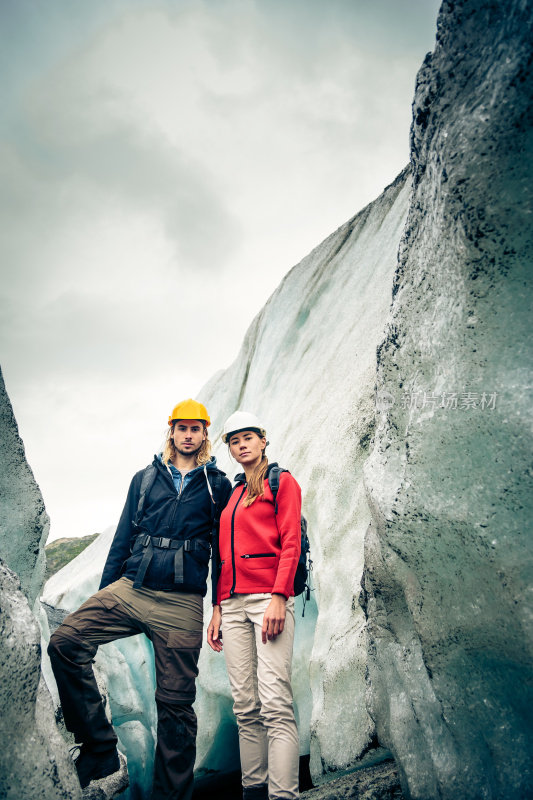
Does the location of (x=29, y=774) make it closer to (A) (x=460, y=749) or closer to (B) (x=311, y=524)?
(A) (x=460, y=749)

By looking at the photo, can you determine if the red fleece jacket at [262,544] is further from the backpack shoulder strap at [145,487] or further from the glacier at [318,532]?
the glacier at [318,532]

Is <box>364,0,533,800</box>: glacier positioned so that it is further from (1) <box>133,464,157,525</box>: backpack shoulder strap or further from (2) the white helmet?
(1) <box>133,464,157,525</box>: backpack shoulder strap

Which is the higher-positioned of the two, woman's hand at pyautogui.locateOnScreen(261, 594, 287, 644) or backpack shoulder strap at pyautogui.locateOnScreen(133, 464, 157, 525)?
backpack shoulder strap at pyautogui.locateOnScreen(133, 464, 157, 525)

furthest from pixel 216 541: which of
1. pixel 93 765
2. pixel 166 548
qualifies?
pixel 93 765

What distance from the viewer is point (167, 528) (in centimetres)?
298

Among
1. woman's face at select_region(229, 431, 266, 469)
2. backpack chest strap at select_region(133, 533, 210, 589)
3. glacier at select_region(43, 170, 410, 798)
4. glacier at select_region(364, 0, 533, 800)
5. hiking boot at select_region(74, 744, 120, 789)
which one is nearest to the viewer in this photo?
glacier at select_region(364, 0, 533, 800)

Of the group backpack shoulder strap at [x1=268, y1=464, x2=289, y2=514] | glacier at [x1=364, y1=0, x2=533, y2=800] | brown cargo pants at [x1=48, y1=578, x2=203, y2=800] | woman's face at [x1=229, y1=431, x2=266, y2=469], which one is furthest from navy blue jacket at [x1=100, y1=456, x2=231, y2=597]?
glacier at [x1=364, y1=0, x2=533, y2=800]

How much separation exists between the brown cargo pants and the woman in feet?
0.82

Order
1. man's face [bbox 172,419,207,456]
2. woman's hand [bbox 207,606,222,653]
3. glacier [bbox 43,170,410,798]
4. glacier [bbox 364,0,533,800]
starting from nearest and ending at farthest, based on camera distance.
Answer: glacier [bbox 364,0,533,800]
woman's hand [bbox 207,606,222,653]
man's face [bbox 172,419,207,456]
glacier [bbox 43,170,410,798]

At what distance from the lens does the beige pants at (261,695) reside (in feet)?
7.64

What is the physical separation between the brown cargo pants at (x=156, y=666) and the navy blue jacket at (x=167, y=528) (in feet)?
0.33

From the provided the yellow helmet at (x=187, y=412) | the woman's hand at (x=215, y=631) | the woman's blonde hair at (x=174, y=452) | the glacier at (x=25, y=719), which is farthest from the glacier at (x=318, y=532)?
the glacier at (x=25, y=719)

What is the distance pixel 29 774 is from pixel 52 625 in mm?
7591

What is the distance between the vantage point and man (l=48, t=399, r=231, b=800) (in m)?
2.57
